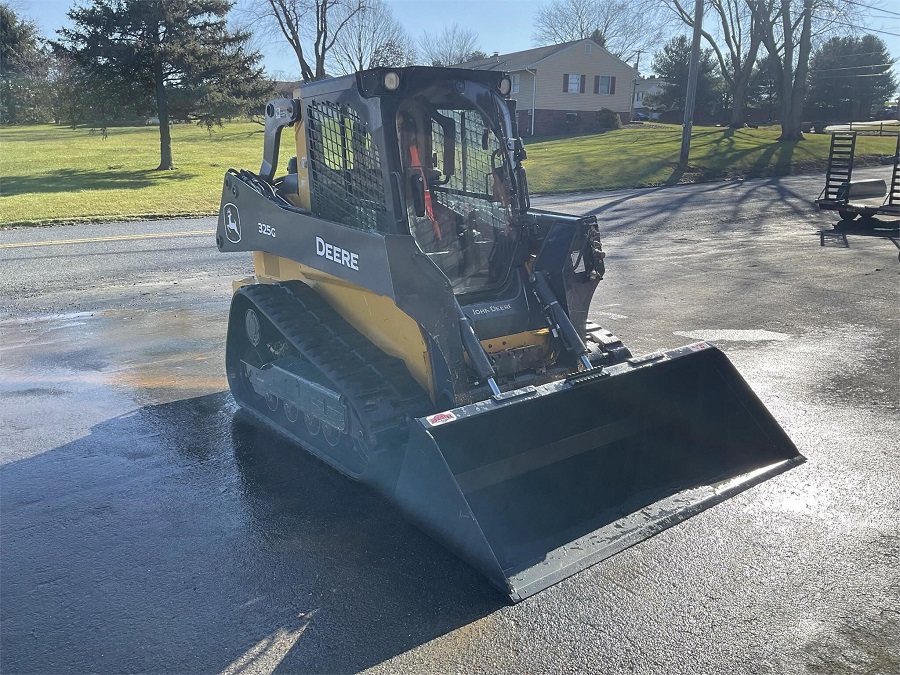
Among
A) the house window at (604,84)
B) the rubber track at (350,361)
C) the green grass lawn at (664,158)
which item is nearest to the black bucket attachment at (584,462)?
the rubber track at (350,361)

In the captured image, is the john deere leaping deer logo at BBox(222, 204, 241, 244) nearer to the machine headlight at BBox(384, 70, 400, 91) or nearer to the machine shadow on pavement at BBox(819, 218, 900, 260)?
the machine headlight at BBox(384, 70, 400, 91)

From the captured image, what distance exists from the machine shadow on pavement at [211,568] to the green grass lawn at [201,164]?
1289 cm

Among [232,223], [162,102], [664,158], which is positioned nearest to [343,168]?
[232,223]

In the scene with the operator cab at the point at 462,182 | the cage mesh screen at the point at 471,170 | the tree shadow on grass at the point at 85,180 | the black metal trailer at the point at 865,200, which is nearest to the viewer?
the operator cab at the point at 462,182

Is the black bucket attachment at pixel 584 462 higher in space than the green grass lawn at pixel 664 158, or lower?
lower

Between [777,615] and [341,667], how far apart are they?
6.77 feet

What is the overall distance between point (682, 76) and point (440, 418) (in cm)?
6032

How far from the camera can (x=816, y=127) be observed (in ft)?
164

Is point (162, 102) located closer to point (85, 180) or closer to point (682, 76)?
point (85, 180)

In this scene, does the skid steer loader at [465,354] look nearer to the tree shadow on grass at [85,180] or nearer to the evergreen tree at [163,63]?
the tree shadow on grass at [85,180]

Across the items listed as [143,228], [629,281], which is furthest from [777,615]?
[143,228]

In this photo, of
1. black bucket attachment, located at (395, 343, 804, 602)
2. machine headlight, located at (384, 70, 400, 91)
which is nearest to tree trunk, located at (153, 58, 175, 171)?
machine headlight, located at (384, 70, 400, 91)

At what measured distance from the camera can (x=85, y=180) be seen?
25.8 m

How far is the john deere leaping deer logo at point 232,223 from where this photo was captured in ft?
20.5
